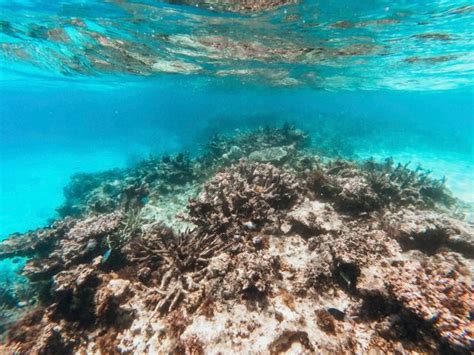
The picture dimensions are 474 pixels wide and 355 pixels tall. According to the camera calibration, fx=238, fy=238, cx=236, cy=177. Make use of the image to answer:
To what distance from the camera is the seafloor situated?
2.90 meters

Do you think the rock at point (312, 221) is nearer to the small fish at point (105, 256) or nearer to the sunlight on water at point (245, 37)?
the small fish at point (105, 256)

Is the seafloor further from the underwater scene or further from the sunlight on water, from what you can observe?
the sunlight on water

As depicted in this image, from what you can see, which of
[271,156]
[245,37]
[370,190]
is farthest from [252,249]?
[245,37]

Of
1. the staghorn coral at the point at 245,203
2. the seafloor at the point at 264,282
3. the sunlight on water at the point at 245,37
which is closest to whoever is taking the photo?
the seafloor at the point at 264,282

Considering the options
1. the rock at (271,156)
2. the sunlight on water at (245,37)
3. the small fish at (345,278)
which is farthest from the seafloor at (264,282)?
the sunlight on water at (245,37)

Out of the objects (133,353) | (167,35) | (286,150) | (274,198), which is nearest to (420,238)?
(274,198)

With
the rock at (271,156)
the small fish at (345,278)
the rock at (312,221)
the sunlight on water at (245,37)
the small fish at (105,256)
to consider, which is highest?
the sunlight on water at (245,37)

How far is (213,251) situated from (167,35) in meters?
14.4

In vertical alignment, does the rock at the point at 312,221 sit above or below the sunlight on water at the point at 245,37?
below

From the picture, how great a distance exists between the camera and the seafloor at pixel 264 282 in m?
2.90

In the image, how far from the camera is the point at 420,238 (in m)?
4.79

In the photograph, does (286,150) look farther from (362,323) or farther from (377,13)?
(362,323)

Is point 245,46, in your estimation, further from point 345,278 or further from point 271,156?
point 345,278

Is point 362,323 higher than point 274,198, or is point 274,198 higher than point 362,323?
point 362,323
